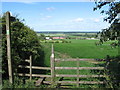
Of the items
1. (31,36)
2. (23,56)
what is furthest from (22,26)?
(23,56)

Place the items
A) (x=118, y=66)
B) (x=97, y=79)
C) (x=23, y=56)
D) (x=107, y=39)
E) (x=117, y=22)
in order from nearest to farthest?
(x=117, y=22) → (x=107, y=39) → (x=118, y=66) → (x=97, y=79) → (x=23, y=56)

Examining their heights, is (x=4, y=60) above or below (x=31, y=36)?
below

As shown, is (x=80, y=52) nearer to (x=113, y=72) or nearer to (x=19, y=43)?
(x=19, y=43)

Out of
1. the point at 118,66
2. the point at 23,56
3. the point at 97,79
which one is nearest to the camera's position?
the point at 118,66

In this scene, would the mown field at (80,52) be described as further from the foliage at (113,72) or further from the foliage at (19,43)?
the foliage at (19,43)

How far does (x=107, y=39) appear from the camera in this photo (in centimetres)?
545

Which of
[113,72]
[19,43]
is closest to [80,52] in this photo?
[19,43]

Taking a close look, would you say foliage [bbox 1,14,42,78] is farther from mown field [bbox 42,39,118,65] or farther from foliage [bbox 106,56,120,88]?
mown field [bbox 42,39,118,65]

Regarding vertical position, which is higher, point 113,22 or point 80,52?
point 113,22

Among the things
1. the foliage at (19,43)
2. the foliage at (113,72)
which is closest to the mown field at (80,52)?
the foliage at (113,72)

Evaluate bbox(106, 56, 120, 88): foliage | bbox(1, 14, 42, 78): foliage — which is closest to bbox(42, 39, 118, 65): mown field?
bbox(106, 56, 120, 88): foliage

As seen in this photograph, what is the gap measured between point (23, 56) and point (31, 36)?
101 centimetres

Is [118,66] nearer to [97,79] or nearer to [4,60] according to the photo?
[97,79]

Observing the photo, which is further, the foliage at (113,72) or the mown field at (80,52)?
the mown field at (80,52)
